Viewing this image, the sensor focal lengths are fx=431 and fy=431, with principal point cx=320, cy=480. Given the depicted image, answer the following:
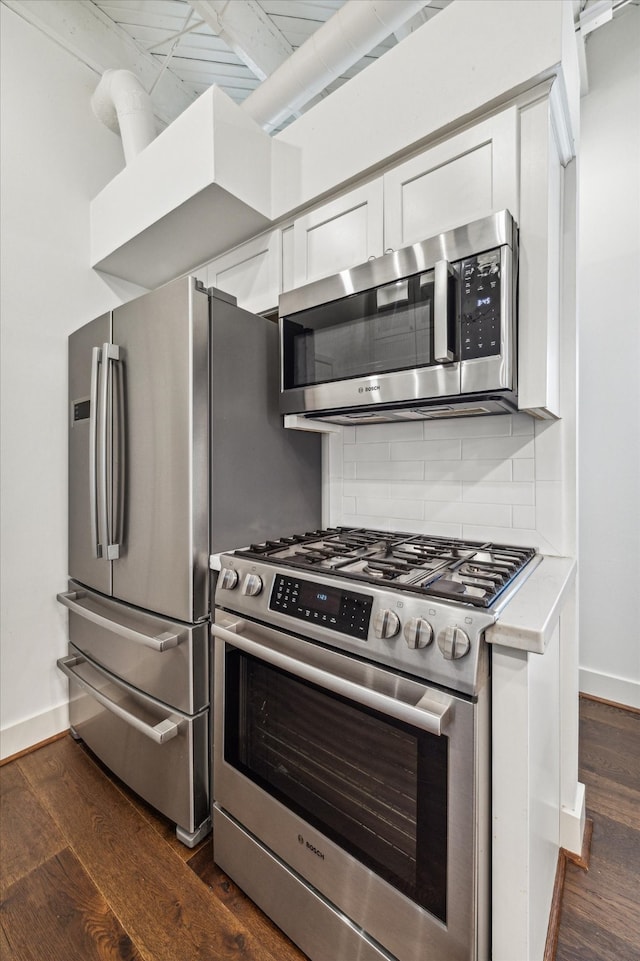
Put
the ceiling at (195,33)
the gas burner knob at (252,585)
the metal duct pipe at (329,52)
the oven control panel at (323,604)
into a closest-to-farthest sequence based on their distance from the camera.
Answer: the oven control panel at (323,604)
the gas burner knob at (252,585)
the metal duct pipe at (329,52)
the ceiling at (195,33)

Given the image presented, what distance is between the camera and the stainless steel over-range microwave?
1141mm

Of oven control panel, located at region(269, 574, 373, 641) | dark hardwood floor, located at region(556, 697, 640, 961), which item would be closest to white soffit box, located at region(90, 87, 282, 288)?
oven control panel, located at region(269, 574, 373, 641)

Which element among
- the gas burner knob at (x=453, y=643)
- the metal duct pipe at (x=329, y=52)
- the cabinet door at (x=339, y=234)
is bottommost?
the gas burner knob at (x=453, y=643)

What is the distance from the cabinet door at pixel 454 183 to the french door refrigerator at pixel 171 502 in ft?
2.03

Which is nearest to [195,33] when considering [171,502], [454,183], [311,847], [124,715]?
[454,183]

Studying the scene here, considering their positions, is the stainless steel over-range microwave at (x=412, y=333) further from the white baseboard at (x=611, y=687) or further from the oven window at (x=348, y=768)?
the white baseboard at (x=611, y=687)

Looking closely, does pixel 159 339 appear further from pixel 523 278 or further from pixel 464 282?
pixel 523 278

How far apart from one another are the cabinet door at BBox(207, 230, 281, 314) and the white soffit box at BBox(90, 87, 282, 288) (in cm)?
5

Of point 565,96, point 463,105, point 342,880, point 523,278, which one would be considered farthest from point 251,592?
point 565,96

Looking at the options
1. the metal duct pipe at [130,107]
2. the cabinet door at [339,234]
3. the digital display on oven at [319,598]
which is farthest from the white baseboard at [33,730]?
the metal duct pipe at [130,107]

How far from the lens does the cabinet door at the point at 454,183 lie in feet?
3.93

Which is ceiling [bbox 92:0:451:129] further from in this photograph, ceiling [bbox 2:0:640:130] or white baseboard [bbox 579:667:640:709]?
white baseboard [bbox 579:667:640:709]

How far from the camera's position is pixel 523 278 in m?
1.21

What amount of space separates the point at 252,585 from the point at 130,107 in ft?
7.82
